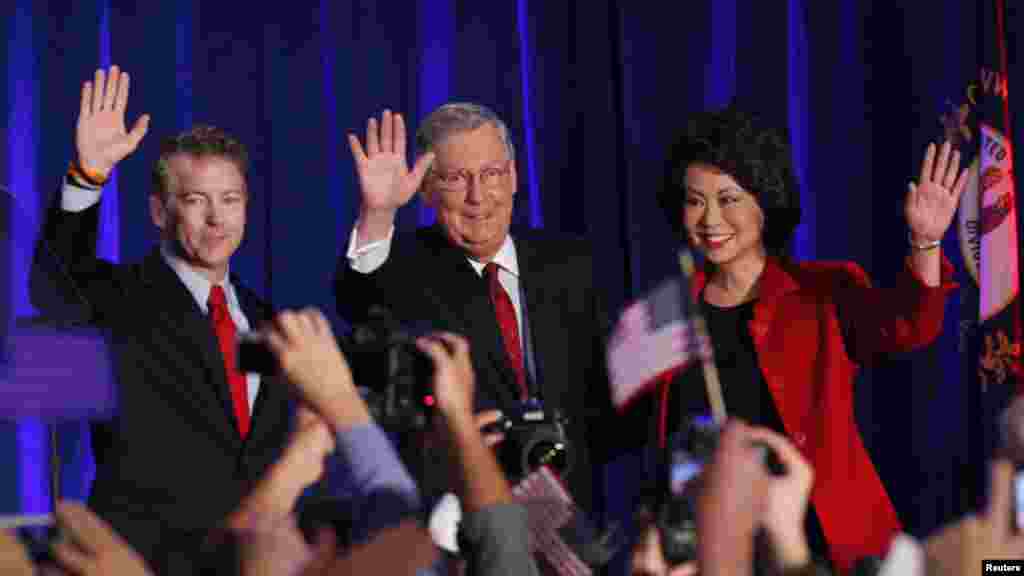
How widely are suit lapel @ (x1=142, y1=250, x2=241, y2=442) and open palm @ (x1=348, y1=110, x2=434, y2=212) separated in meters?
0.38

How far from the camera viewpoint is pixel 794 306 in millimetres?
2994

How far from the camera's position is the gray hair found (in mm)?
3164

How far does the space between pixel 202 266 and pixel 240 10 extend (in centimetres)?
116

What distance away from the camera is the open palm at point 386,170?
9.70 feet

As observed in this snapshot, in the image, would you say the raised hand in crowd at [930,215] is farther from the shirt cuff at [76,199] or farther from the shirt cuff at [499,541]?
the shirt cuff at [76,199]

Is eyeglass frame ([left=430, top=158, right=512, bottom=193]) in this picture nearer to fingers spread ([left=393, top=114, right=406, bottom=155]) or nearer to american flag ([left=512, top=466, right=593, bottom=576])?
fingers spread ([left=393, top=114, right=406, bottom=155])

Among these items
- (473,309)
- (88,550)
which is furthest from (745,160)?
(88,550)

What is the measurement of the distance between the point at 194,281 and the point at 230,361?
186 millimetres

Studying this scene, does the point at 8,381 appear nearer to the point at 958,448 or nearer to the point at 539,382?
the point at 539,382

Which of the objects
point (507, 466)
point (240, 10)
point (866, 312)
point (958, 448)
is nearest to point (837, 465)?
point (866, 312)

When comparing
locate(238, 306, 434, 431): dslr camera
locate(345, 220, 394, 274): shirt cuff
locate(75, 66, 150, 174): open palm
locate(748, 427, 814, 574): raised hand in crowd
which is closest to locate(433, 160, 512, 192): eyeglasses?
locate(345, 220, 394, 274): shirt cuff

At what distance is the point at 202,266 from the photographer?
3.07m

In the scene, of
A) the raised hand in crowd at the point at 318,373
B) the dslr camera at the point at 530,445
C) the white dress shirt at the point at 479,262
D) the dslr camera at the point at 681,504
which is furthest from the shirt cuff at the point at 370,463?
the white dress shirt at the point at 479,262

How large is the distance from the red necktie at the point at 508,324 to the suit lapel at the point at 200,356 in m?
0.53
